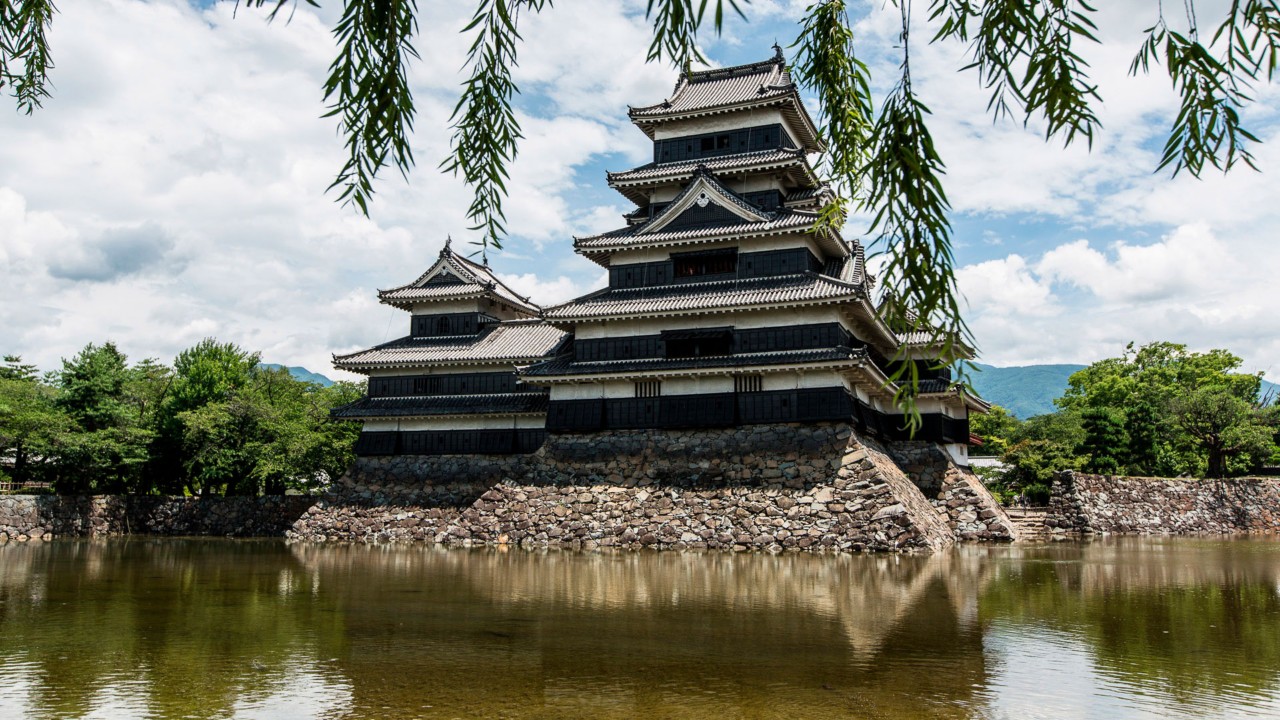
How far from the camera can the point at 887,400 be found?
3341cm

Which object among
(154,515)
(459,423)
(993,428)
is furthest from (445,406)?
(993,428)

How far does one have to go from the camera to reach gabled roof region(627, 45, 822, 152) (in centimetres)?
3231

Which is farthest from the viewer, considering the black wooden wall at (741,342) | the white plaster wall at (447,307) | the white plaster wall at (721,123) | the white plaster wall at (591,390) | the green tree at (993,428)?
the green tree at (993,428)

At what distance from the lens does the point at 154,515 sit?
4103 cm

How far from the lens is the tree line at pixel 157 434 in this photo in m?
39.0

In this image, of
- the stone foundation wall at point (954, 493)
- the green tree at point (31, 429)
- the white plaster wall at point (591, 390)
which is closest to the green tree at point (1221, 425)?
the stone foundation wall at point (954, 493)

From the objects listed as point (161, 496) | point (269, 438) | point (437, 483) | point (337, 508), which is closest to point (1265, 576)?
point (437, 483)

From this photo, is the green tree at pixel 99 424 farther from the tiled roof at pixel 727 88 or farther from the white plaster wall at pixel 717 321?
the tiled roof at pixel 727 88

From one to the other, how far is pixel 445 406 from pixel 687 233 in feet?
40.0

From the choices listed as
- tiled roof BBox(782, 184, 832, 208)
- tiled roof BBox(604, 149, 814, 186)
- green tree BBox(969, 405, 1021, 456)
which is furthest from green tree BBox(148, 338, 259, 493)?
green tree BBox(969, 405, 1021, 456)

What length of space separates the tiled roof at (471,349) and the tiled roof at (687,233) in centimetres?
497

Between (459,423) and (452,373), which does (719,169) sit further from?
(459,423)

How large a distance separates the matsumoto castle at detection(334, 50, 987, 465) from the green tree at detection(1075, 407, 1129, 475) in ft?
32.3

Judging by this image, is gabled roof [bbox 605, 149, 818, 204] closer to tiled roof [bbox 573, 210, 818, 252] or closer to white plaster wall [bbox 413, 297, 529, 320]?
tiled roof [bbox 573, 210, 818, 252]
